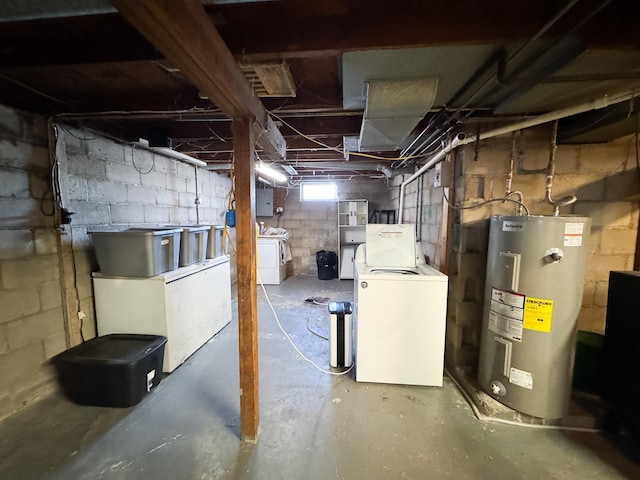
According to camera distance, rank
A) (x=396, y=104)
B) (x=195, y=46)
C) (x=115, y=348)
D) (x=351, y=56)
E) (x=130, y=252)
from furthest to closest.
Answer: (x=130, y=252)
(x=115, y=348)
(x=396, y=104)
(x=351, y=56)
(x=195, y=46)

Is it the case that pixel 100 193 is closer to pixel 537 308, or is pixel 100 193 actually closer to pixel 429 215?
pixel 429 215

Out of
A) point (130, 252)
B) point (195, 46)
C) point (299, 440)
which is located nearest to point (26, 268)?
point (130, 252)

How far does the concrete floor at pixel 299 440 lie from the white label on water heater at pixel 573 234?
114 cm

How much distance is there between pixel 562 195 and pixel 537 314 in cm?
102

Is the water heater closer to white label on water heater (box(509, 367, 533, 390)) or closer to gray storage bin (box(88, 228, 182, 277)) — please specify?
white label on water heater (box(509, 367, 533, 390))

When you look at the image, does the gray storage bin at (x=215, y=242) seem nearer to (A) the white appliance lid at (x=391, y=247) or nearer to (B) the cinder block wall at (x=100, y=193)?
(B) the cinder block wall at (x=100, y=193)

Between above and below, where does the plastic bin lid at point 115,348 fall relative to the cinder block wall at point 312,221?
below

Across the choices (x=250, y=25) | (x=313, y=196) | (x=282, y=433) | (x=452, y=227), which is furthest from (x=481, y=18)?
(x=313, y=196)

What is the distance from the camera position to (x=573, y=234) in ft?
4.91

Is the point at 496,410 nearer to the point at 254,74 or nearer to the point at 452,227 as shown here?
the point at 452,227

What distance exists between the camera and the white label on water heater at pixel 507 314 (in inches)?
63.3

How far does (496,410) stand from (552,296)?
2.68ft

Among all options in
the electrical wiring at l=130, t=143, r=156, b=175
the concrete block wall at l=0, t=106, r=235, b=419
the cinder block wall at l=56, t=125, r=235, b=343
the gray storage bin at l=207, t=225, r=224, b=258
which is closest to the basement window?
the cinder block wall at l=56, t=125, r=235, b=343

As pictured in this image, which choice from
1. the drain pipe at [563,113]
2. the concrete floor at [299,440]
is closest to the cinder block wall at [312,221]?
the drain pipe at [563,113]
